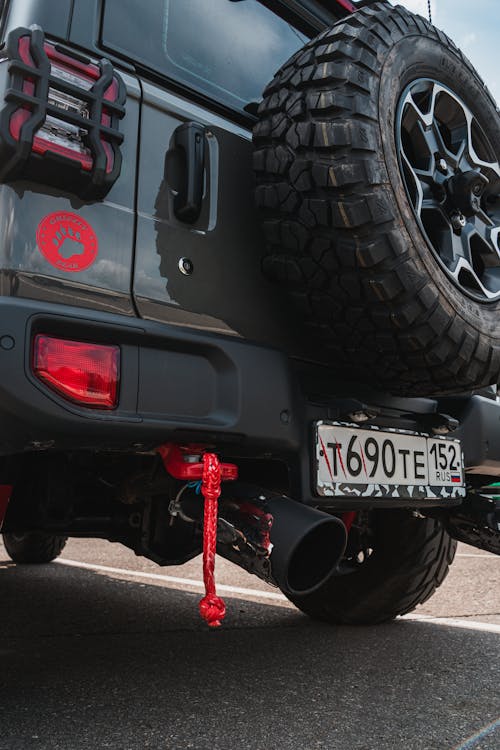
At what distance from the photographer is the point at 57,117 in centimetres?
143

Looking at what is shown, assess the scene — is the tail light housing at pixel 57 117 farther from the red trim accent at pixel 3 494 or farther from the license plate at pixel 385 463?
the license plate at pixel 385 463

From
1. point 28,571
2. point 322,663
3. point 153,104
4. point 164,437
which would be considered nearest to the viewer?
point 164,437

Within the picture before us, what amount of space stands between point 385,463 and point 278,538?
557mm

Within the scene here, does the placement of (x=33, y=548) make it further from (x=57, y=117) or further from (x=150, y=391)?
(x=57, y=117)

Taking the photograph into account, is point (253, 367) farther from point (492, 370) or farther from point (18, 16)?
point (18, 16)

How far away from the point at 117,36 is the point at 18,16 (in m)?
0.23

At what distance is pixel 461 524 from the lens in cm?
240

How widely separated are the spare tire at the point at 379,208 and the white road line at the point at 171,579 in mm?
1948

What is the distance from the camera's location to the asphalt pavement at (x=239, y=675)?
1.70 metres

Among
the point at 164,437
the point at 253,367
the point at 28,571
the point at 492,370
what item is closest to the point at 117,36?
the point at 253,367

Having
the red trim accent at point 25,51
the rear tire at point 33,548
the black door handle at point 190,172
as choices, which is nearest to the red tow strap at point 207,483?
the black door handle at point 190,172

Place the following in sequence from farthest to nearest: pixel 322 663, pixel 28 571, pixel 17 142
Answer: pixel 28 571, pixel 322 663, pixel 17 142

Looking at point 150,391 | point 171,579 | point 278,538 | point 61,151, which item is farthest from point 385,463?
point 171,579

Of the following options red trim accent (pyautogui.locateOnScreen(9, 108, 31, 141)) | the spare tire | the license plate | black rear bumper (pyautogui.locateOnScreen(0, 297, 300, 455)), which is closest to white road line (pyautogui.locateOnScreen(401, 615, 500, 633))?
the license plate
